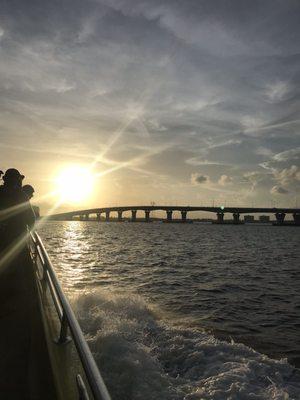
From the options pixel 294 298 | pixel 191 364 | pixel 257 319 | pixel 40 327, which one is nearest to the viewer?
pixel 40 327

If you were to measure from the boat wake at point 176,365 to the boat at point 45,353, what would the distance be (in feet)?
7.37

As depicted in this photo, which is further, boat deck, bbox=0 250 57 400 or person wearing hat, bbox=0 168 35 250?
person wearing hat, bbox=0 168 35 250

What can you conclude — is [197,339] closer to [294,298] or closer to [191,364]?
[191,364]

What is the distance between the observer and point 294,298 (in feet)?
56.4

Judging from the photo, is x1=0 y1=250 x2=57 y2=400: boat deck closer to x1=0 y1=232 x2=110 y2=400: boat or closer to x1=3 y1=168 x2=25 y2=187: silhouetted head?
x1=0 y1=232 x2=110 y2=400: boat

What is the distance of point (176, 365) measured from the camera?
322 inches

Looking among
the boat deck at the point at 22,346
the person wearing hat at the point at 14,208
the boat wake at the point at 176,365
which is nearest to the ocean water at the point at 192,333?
the boat wake at the point at 176,365

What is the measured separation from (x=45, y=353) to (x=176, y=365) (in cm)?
473

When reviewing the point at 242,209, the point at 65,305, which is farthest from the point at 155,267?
the point at 242,209

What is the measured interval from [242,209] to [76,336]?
194367mm

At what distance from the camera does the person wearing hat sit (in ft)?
24.1

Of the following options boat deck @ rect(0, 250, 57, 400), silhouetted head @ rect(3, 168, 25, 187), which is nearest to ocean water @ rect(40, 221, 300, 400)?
boat deck @ rect(0, 250, 57, 400)

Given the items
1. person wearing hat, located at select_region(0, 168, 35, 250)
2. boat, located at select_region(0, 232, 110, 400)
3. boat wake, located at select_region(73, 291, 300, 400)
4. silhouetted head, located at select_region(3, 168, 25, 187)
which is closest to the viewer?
boat, located at select_region(0, 232, 110, 400)

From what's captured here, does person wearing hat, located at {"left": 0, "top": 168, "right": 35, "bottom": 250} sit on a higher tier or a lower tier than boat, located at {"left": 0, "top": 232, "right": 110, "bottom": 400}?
higher
